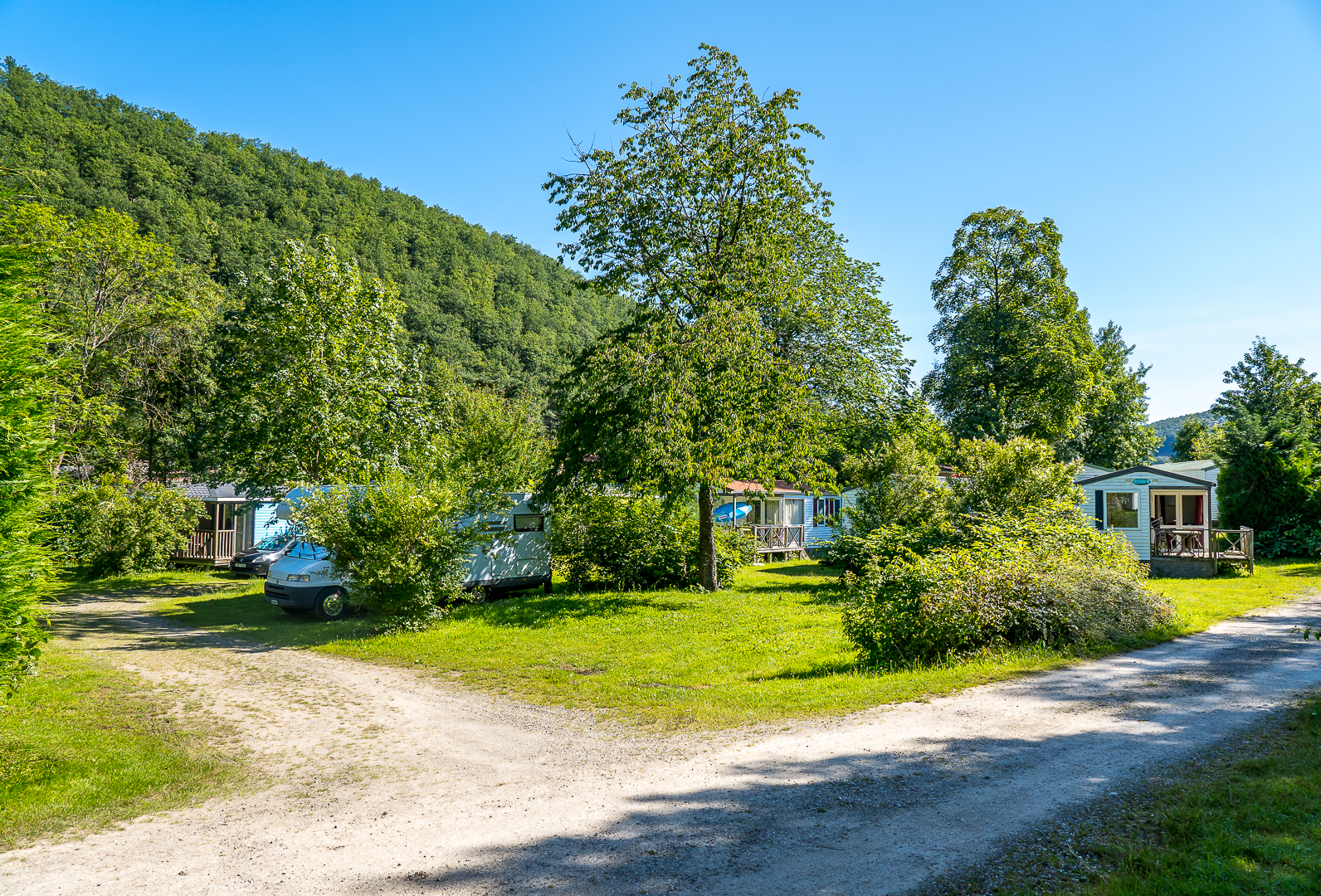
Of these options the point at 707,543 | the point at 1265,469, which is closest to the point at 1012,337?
the point at 1265,469

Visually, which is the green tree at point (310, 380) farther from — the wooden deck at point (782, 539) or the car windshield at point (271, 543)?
the wooden deck at point (782, 539)

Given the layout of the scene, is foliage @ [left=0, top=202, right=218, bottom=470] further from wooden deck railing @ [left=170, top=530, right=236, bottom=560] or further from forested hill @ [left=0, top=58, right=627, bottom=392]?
wooden deck railing @ [left=170, top=530, right=236, bottom=560]

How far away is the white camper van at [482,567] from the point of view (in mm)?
14852

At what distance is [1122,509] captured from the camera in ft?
75.2

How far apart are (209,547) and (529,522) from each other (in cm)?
1602

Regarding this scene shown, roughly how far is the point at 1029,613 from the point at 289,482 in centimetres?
1893

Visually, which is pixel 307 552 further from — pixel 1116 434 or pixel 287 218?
pixel 287 218

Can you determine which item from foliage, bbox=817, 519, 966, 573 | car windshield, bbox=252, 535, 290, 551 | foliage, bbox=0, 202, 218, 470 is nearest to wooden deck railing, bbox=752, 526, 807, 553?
foliage, bbox=817, 519, 966, 573

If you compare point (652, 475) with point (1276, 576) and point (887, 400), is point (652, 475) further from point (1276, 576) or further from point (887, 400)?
point (1276, 576)

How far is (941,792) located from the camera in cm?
497

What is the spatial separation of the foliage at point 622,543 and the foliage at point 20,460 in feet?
40.1

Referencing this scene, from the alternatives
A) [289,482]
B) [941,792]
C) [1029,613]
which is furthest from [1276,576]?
[289,482]

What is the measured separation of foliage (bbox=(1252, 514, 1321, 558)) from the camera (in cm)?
2464

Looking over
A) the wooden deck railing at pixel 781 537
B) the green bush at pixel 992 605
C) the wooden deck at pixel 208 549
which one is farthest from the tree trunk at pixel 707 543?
the wooden deck at pixel 208 549
